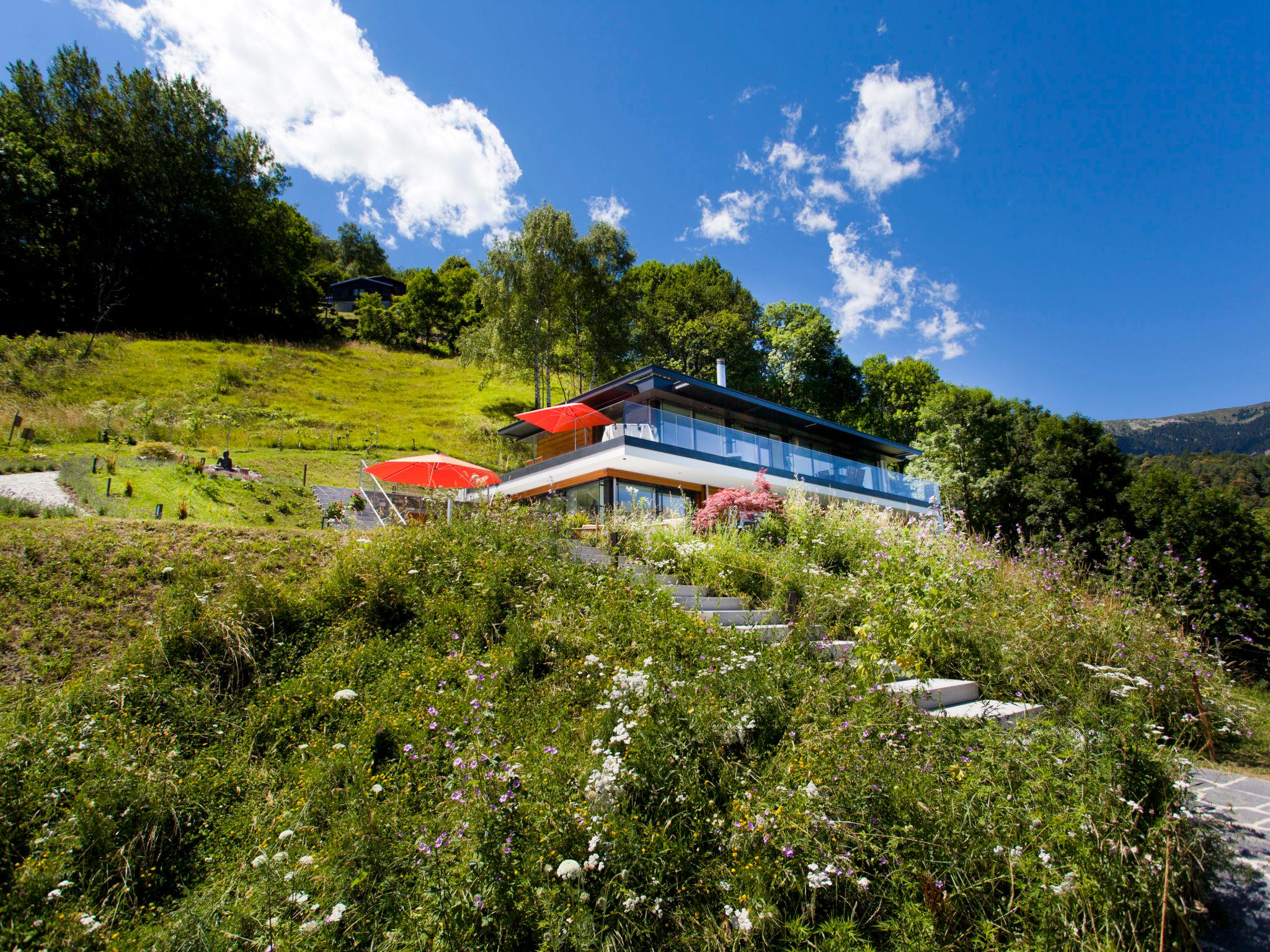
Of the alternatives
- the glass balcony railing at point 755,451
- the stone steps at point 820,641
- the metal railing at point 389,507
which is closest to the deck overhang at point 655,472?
the glass balcony railing at point 755,451

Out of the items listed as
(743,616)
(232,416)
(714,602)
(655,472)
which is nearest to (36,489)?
(714,602)

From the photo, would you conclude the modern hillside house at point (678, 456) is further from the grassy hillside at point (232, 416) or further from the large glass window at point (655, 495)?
the grassy hillside at point (232, 416)

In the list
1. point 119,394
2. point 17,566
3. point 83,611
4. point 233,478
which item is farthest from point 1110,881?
point 119,394

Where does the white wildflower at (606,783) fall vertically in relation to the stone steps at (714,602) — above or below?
below

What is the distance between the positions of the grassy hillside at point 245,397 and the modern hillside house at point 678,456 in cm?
728

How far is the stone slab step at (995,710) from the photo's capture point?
4402 millimetres

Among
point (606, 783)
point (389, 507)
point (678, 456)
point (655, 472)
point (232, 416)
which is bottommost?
point (606, 783)

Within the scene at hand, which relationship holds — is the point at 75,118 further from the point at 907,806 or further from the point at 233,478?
the point at 907,806

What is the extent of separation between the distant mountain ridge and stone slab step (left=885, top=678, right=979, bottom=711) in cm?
11595

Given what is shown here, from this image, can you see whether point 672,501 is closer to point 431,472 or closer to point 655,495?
point 655,495

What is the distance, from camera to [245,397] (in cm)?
2752

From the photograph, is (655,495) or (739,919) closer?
(739,919)

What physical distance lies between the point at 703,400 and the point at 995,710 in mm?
16980

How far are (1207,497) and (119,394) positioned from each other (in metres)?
40.0
